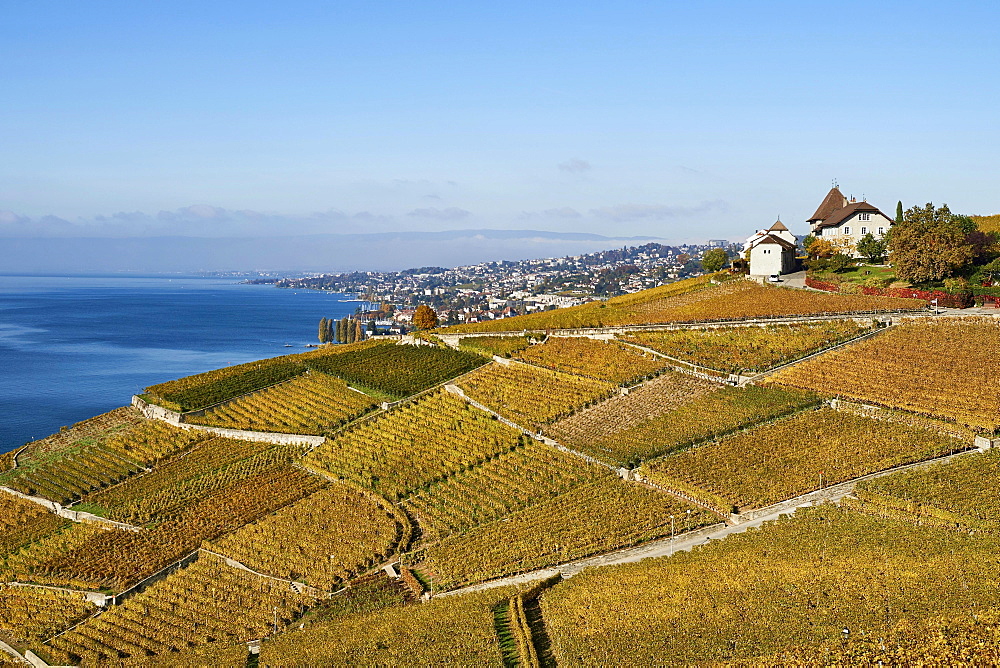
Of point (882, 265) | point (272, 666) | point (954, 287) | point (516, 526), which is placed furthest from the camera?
point (882, 265)

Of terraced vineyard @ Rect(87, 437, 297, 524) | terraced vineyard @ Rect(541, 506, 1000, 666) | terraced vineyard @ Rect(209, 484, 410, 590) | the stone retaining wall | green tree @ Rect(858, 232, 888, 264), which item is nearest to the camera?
terraced vineyard @ Rect(541, 506, 1000, 666)

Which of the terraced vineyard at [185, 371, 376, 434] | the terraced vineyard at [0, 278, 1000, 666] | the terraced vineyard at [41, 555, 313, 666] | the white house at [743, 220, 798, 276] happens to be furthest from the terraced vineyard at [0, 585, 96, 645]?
the white house at [743, 220, 798, 276]

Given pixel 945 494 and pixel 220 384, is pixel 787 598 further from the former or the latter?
pixel 220 384

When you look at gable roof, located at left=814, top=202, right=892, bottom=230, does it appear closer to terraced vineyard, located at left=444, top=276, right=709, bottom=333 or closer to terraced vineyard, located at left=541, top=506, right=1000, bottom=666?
terraced vineyard, located at left=444, top=276, right=709, bottom=333

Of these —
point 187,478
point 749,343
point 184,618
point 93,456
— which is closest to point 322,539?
point 184,618

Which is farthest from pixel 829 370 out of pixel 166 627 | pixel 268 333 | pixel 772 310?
pixel 268 333

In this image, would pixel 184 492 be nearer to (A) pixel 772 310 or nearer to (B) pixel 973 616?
(B) pixel 973 616
